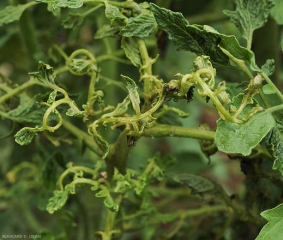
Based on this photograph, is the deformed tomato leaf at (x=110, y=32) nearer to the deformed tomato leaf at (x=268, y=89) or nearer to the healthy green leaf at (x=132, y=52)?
the healthy green leaf at (x=132, y=52)

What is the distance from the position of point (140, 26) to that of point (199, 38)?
5 cm

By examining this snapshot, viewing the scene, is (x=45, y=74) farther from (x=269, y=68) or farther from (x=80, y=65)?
(x=269, y=68)

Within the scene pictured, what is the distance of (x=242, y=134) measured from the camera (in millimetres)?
377

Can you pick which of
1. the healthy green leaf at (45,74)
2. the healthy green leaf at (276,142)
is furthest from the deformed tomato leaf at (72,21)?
the healthy green leaf at (276,142)

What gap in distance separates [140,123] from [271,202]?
225mm

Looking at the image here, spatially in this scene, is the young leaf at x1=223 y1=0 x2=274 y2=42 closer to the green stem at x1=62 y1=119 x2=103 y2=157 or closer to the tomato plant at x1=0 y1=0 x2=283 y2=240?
the tomato plant at x1=0 y1=0 x2=283 y2=240

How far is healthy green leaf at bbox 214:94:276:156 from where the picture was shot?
14.6 inches

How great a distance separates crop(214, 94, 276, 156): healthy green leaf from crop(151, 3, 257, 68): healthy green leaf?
0.14 ft

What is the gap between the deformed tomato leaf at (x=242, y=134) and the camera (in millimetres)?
371

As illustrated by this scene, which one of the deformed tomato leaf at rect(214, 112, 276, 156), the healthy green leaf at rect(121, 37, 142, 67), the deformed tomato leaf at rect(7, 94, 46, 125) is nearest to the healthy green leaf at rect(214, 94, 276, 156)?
the deformed tomato leaf at rect(214, 112, 276, 156)

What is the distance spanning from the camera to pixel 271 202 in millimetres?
551

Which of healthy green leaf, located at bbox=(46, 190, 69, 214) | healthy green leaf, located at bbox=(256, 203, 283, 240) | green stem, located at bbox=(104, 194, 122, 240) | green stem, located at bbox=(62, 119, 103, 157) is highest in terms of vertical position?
healthy green leaf, located at bbox=(256, 203, 283, 240)

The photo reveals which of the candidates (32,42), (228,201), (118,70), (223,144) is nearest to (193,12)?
(118,70)

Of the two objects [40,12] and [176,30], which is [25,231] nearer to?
[40,12]
